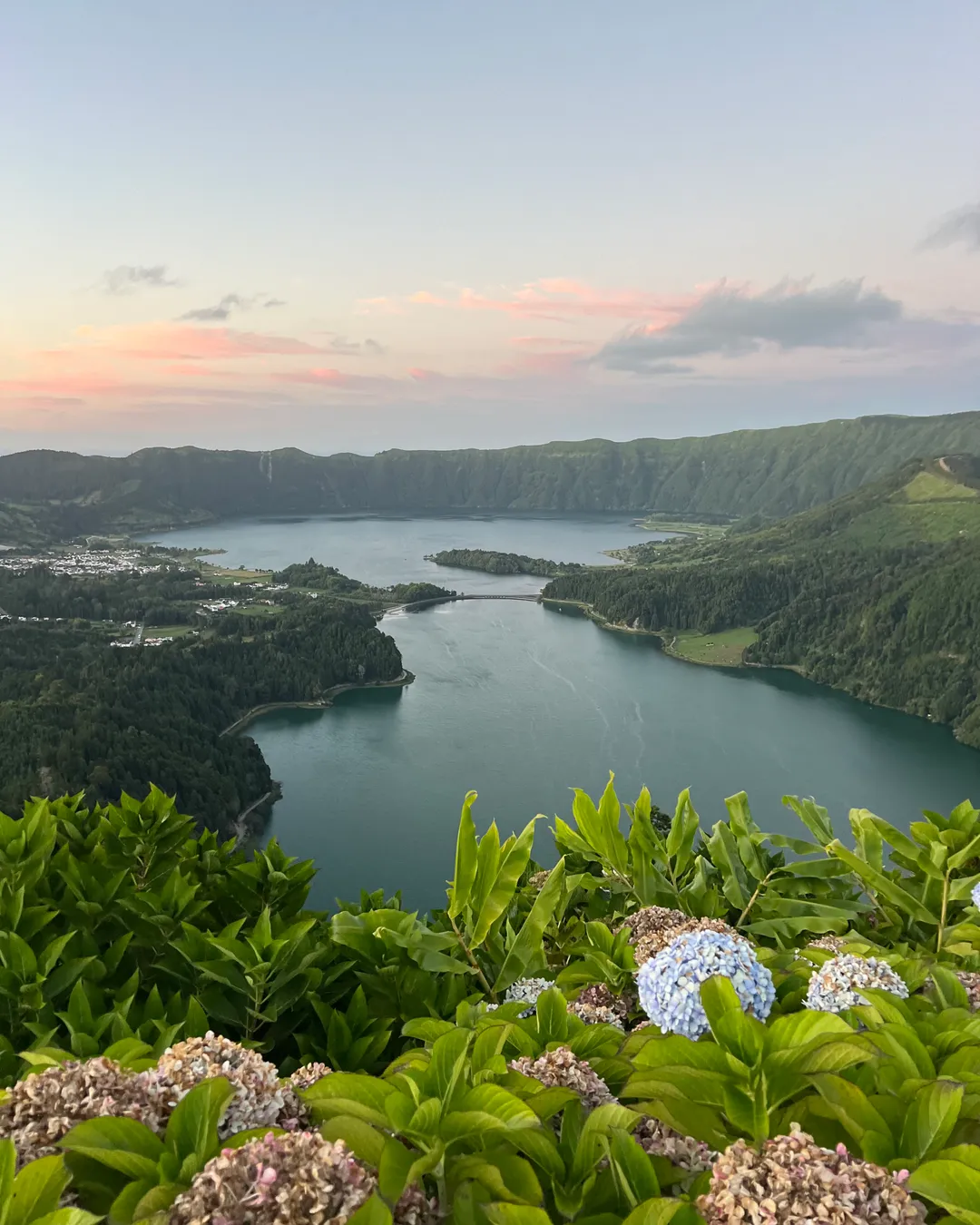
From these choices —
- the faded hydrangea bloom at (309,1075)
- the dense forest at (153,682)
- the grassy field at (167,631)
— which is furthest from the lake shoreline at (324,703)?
the faded hydrangea bloom at (309,1075)

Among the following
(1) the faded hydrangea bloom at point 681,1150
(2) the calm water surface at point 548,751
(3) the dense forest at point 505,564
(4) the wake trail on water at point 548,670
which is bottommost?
(2) the calm water surface at point 548,751

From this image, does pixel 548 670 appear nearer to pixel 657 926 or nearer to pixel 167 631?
pixel 167 631

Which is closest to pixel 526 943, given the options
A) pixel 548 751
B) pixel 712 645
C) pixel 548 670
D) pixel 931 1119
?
pixel 931 1119

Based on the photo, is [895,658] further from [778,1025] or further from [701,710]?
[778,1025]

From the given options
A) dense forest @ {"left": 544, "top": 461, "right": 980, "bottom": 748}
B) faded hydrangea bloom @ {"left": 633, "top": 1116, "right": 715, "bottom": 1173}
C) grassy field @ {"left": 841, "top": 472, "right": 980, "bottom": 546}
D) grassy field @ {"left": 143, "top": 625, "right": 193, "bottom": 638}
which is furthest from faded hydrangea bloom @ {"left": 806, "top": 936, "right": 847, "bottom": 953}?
grassy field @ {"left": 841, "top": 472, "right": 980, "bottom": 546}

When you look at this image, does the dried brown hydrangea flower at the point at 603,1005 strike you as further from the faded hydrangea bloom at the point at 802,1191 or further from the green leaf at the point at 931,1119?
the faded hydrangea bloom at the point at 802,1191

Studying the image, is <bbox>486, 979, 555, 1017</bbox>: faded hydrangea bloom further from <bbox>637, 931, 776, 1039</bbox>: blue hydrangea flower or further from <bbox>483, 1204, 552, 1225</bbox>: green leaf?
<bbox>483, 1204, 552, 1225</bbox>: green leaf

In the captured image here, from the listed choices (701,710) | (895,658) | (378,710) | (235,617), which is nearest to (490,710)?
(378,710)
